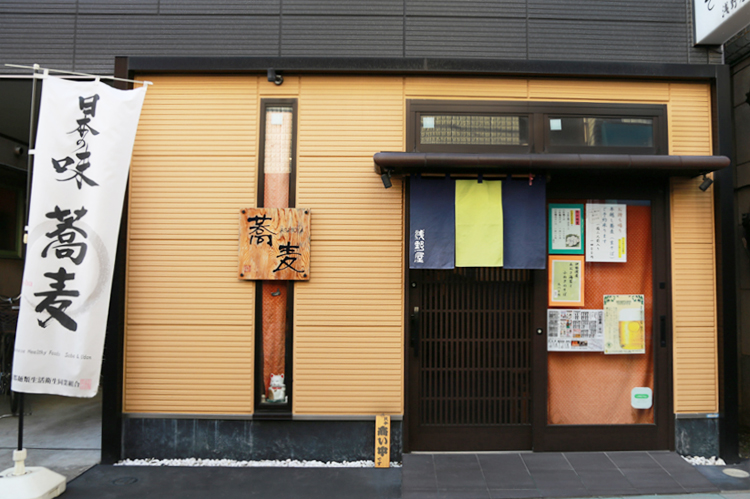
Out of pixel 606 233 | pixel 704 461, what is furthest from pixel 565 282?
pixel 704 461

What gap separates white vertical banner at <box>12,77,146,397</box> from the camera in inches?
169

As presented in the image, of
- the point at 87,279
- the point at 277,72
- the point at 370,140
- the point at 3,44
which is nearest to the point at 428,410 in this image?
the point at 370,140

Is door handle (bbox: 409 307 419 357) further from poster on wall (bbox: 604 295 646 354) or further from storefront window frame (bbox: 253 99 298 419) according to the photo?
poster on wall (bbox: 604 295 646 354)

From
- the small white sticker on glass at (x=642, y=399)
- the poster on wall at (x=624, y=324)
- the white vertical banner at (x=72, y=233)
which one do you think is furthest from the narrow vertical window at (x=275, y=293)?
the small white sticker on glass at (x=642, y=399)

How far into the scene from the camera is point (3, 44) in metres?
5.61

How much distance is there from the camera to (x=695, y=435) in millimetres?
5340

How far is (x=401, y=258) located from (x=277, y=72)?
2.95 m

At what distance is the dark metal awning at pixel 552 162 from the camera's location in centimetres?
496

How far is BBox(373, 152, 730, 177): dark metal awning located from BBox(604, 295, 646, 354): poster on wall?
1708 mm

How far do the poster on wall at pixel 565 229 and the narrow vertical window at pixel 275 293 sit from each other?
3451 millimetres

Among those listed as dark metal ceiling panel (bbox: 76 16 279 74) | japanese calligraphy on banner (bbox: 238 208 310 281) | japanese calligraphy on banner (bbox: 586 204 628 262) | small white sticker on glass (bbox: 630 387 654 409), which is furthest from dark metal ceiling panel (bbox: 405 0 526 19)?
small white sticker on glass (bbox: 630 387 654 409)

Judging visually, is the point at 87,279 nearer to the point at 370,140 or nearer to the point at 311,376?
the point at 311,376

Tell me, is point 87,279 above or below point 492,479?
above

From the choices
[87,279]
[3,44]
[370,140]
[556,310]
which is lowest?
[556,310]
